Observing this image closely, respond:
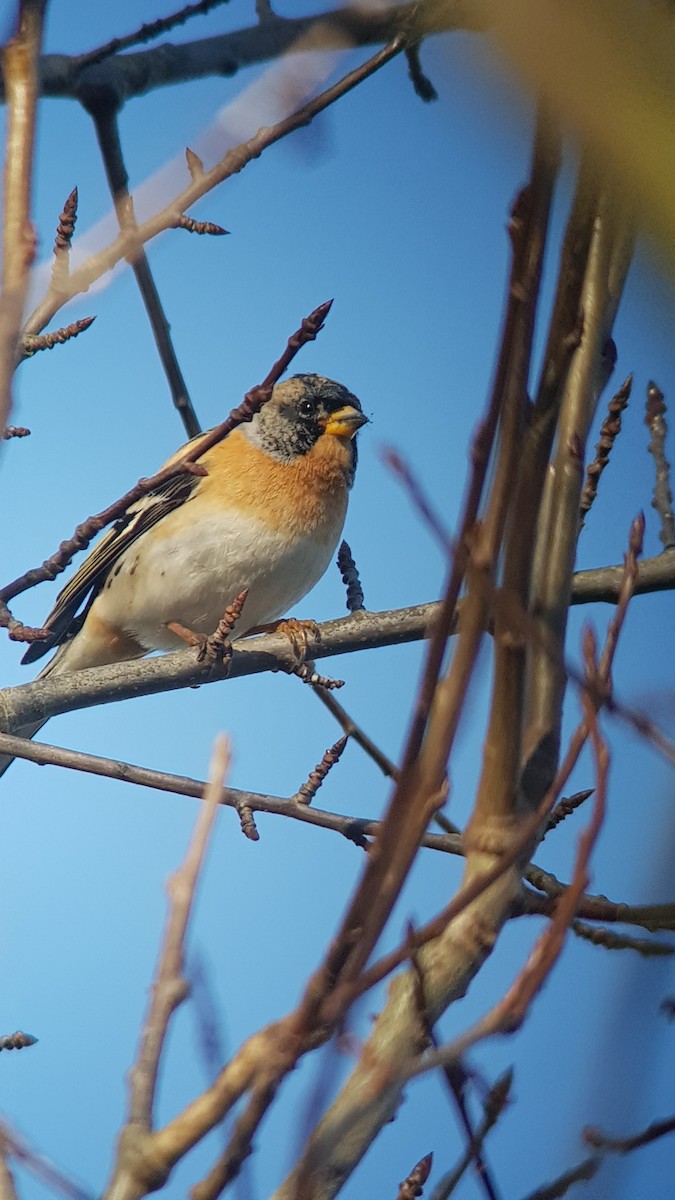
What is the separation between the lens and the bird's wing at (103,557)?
632cm

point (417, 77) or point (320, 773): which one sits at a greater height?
point (417, 77)

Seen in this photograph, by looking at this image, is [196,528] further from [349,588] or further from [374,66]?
[374,66]

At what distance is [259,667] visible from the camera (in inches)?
195

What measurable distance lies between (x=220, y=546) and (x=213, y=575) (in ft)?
0.46

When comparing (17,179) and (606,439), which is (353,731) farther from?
(17,179)

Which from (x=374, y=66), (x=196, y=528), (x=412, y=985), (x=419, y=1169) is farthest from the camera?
(x=196, y=528)

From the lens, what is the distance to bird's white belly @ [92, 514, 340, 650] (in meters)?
5.94

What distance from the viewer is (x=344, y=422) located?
6738 mm

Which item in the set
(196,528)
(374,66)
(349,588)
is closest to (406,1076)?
(374,66)

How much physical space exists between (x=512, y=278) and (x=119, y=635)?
5433 millimetres

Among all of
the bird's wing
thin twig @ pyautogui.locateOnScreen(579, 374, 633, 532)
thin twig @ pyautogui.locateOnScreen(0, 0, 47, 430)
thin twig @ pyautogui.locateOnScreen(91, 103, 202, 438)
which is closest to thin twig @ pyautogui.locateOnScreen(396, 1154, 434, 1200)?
thin twig @ pyautogui.locateOnScreen(0, 0, 47, 430)

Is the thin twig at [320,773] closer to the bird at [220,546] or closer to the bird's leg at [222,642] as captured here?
the bird's leg at [222,642]

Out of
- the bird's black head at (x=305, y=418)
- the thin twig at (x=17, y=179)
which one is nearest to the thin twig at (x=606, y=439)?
the bird's black head at (x=305, y=418)

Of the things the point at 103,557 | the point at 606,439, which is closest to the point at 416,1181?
the point at 606,439
